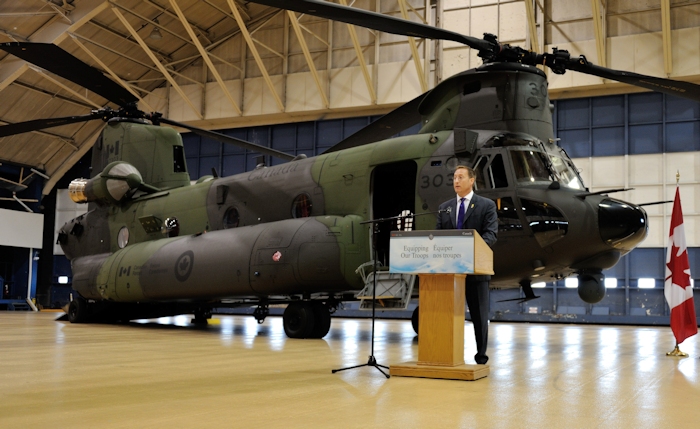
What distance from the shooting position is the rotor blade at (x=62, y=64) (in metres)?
11.0

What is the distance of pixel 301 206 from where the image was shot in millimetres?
11328

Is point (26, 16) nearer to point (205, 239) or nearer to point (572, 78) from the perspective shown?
point (205, 239)

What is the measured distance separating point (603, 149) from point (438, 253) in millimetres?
19696

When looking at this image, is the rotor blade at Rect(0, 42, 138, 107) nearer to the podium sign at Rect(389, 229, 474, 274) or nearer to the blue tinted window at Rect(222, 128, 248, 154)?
the podium sign at Rect(389, 229, 474, 274)

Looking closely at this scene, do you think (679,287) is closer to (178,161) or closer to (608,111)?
(178,161)

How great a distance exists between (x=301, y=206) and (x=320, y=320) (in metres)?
1.93

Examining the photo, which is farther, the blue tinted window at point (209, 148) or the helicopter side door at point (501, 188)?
the blue tinted window at point (209, 148)

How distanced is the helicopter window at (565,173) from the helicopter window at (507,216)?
35.8 inches

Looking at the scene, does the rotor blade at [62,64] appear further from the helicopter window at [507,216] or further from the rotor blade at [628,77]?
the rotor blade at [628,77]

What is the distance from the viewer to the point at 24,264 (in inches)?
1264

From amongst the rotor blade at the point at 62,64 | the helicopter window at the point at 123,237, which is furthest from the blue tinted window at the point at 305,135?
the rotor blade at the point at 62,64

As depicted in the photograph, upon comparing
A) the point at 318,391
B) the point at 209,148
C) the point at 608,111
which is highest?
the point at 608,111

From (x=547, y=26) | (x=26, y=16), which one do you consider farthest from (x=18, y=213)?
(x=547, y=26)

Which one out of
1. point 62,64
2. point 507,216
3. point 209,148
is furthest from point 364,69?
point 507,216
